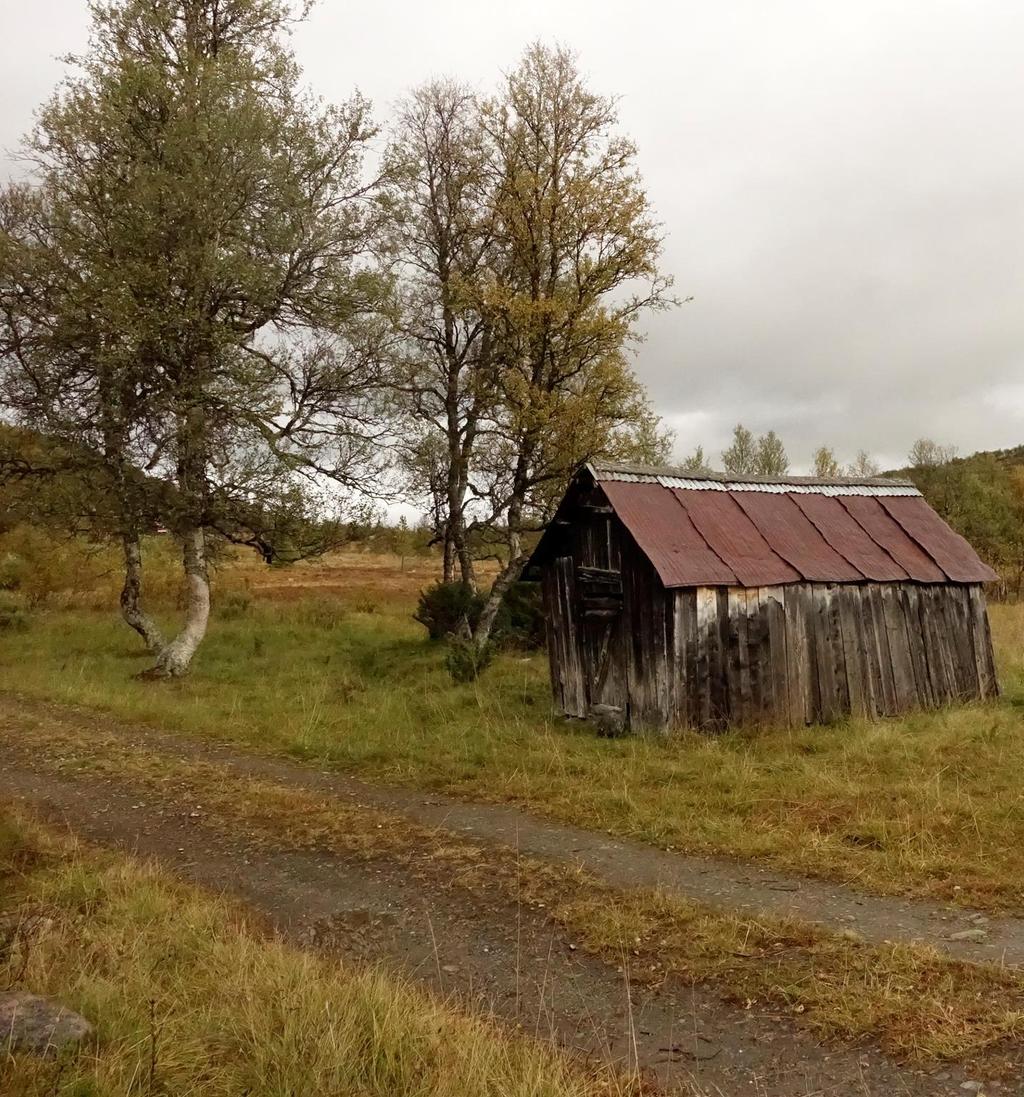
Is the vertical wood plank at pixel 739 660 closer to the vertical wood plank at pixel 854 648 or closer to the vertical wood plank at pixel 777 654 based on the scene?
the vertical wood plank at pixel 777 654

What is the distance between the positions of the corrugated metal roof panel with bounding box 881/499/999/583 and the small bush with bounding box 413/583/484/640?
10.6 meters

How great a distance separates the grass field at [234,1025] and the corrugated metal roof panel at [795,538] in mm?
10089

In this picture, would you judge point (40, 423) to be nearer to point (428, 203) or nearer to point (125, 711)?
point (125, 711)

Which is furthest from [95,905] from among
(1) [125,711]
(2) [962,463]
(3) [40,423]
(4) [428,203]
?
(2) [962,463]

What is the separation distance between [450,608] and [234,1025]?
1802 cm

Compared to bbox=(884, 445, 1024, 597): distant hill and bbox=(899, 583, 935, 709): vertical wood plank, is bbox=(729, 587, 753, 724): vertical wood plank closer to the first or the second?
bbox=(899, 583, 935, 709): vertical wood plank

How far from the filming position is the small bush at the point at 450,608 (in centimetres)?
2192

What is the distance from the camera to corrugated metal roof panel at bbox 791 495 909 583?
13812 mm

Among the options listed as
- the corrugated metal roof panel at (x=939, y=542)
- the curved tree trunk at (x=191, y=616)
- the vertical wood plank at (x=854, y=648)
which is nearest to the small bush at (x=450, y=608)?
the curved tree trunk at (x=191, y=616)

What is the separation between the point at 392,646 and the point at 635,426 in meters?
8.60

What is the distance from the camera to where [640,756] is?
10797 mm

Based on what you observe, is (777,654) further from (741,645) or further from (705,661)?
(705,661)

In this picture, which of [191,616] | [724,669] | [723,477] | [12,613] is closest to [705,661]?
[724,669]

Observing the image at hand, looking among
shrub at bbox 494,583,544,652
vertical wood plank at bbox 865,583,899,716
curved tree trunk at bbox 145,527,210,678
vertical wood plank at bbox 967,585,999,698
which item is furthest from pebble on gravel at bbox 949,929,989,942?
shrub at bbox 494,583,544,652
